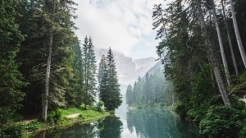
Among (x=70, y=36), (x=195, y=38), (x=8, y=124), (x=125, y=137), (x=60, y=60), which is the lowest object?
(x=125, y=137)

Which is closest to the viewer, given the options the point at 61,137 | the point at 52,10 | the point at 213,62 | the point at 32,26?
the point at 213,62

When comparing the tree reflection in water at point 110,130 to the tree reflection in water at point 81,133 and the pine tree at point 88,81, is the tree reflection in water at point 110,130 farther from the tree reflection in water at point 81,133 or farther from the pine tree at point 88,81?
the pine tree at point 88,81

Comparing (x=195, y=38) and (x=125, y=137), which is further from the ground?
(x=195, y=38)

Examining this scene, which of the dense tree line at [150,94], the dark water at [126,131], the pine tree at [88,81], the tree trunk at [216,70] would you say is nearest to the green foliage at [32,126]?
the dark water at [126,131]

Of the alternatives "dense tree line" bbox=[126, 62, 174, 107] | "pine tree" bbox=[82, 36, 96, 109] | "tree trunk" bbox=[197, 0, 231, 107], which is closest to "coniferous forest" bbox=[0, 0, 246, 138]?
"tree trunk" bbox=[197, 0, 231, 107]

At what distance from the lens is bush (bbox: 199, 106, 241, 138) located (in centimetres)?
786

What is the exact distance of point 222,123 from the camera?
8188mm

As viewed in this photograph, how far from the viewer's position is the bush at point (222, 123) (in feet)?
25.8

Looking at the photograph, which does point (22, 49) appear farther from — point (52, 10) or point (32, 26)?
point (52, 10)

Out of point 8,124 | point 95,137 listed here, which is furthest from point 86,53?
point 8,124

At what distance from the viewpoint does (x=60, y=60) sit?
20938 millimetres

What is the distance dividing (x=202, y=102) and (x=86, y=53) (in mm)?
31361

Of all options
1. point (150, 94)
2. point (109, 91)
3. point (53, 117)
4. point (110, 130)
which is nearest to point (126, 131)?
point (110, 130)

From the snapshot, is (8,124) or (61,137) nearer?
(8,124)
